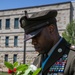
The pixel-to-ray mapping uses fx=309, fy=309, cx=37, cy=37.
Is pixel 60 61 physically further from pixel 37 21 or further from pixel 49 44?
pixel 37 21

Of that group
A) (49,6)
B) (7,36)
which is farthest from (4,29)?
(49,6)

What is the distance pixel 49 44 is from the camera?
10.1 feet

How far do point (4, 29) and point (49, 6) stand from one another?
7.88 m

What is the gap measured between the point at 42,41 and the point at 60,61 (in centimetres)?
28

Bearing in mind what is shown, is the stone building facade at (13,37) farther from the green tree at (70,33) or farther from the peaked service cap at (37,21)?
the peaked service cap at (37,21)

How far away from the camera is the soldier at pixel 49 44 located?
304 centimetres

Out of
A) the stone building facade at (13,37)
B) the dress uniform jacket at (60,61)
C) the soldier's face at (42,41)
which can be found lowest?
the stone building facade at (13,37)

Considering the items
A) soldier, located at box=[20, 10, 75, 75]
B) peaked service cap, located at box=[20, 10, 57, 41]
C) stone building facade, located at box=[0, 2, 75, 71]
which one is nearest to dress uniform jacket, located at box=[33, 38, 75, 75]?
soldier, located at box=[20, 10, 75, 75]

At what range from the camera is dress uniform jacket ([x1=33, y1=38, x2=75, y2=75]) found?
9.91ft

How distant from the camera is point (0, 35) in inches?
1650

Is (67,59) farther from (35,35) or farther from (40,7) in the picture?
(40,7)

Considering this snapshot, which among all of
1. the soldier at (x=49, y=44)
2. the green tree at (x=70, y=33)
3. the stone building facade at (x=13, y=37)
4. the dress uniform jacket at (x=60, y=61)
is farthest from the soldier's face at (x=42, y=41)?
the stone building facade at (x=13, y=37)

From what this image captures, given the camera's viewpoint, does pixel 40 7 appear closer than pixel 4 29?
Yes

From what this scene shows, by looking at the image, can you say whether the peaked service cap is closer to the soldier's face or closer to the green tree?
the soldier's face
